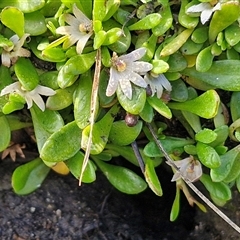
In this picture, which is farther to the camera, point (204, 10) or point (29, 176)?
point (29, 176)

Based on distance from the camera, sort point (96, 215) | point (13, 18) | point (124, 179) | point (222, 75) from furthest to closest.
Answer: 1. point (96, 215)
2. point (124, 179)
3. point (222, 75)
4. point (13, 18)

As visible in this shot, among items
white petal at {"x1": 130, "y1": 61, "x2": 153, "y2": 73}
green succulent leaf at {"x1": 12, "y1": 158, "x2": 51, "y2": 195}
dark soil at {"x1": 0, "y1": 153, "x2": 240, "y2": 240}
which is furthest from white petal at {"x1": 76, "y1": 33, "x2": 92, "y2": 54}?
dark soil at {"x1": 0, "y1": 153, "x2": 240, "y2": 240}

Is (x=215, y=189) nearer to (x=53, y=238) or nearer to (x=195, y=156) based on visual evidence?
(x=195, y=156)

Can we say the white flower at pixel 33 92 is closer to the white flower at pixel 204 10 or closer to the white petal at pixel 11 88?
the white petal at pixel 11 88

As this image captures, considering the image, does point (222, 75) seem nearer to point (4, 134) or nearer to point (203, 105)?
point (203, 105)

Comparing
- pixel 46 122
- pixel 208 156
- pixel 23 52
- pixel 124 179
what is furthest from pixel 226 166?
pixel 23 52

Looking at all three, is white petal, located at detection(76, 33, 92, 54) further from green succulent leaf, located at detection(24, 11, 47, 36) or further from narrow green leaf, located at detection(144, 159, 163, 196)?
narrow green leaf, located at detection(144, 159, 163, 196)

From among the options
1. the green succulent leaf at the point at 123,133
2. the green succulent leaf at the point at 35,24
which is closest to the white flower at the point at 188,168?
the green succulent leaf at the point at 123,133
